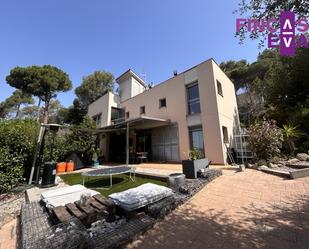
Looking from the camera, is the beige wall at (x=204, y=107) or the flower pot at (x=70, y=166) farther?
the flower pot at (x=70, y=166)

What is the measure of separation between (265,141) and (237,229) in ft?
21.4

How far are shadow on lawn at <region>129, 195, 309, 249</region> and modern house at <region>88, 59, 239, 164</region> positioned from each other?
20.2 feet

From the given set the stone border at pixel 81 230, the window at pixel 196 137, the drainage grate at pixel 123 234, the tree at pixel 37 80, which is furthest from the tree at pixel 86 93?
the drainage grate at pixel 123 234

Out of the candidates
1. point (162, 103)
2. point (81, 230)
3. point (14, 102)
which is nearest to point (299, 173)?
point (81, 230)

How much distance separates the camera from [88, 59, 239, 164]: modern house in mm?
10109

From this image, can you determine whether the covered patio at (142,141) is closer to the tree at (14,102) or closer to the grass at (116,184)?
the grass at (116,184)

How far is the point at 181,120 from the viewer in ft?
38.2

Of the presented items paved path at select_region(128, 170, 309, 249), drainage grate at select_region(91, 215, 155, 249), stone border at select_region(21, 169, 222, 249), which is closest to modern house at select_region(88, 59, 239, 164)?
paved path at select_region(128, 170, 309, 249)

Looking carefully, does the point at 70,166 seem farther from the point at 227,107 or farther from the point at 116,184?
the point at 227,107

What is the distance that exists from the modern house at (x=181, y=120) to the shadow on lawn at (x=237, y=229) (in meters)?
6.15

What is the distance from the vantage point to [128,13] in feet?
27.3

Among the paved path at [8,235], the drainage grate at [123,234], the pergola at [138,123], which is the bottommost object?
the paved path at [8,235]

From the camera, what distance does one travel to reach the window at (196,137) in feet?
34.6

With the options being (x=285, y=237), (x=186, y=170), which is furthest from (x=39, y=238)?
(x=186, y=170)
